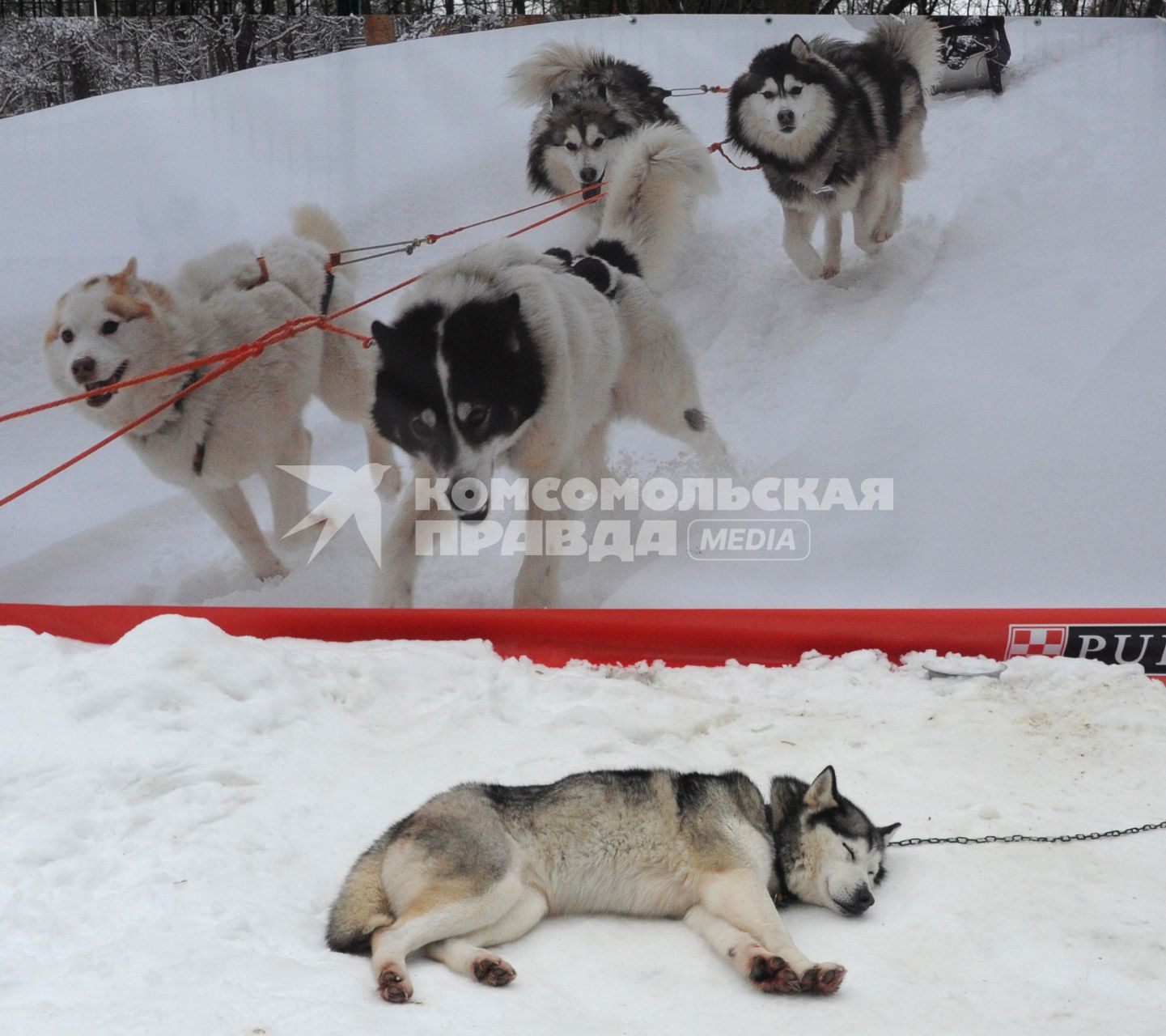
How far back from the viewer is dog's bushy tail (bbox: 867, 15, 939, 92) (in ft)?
13.1

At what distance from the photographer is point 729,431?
4.09 metres

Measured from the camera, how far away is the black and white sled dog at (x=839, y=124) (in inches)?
159

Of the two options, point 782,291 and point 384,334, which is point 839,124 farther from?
point 384,334

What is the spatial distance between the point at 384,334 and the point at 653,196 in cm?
120

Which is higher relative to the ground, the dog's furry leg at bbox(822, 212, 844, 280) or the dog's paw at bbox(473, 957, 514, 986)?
the dog's furry leg at bbox(822, 212, 844, 280)

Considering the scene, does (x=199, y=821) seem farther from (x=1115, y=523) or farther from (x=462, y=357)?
(x=1115, y=523)

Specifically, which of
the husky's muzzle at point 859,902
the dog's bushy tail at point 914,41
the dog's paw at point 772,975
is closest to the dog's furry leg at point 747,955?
the dog's paw at point 772,975

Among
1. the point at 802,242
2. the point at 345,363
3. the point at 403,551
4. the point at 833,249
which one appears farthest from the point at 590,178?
the point at 403,551

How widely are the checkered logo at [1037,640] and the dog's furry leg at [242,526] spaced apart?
2.93 meters

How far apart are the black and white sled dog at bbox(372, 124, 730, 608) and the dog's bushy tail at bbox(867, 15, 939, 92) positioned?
835mm

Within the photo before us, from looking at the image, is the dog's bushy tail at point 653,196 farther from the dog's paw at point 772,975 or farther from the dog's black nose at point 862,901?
the dog's paw at point 772,975

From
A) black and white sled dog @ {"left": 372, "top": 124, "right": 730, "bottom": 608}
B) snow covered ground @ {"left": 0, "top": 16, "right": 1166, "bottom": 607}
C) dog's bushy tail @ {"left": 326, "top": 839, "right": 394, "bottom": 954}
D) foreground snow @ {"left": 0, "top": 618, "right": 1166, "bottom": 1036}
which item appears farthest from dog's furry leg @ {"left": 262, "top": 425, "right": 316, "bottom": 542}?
dog's bushy tail @ {"left": 326, "top": 839, "right": 394, "bottom": 954}

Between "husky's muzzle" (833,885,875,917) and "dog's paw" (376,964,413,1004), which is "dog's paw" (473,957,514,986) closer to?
"dog's paw" (376,964,413,1004)

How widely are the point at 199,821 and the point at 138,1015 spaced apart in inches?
35.4
